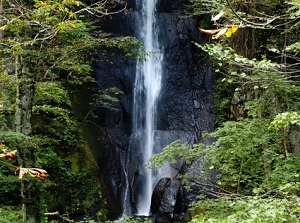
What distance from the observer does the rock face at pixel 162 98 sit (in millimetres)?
12195

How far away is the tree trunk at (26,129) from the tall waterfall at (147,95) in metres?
7.74

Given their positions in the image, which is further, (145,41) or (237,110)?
(145,41)

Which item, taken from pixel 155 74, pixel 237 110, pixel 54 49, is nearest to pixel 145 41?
pixel 155 74

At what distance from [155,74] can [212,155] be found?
9166mm

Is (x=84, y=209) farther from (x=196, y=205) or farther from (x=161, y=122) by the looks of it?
(x=161, y=122)

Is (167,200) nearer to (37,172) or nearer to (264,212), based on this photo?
(264,212)

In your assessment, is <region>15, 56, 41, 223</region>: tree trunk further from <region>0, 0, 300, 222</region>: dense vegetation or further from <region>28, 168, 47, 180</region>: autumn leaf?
<region>28, 168, 47, 180</region>: autumn leaf

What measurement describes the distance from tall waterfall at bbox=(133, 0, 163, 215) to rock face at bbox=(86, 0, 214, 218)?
0.29m

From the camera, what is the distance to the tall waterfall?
13107 millimetres

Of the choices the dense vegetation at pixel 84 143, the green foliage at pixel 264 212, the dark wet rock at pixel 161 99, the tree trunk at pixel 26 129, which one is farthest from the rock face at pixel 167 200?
the green foliage at pixel 264 212

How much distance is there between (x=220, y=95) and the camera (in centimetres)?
1408

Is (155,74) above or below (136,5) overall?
below

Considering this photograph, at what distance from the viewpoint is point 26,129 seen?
5.27m

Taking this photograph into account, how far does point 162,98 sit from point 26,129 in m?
10.1
